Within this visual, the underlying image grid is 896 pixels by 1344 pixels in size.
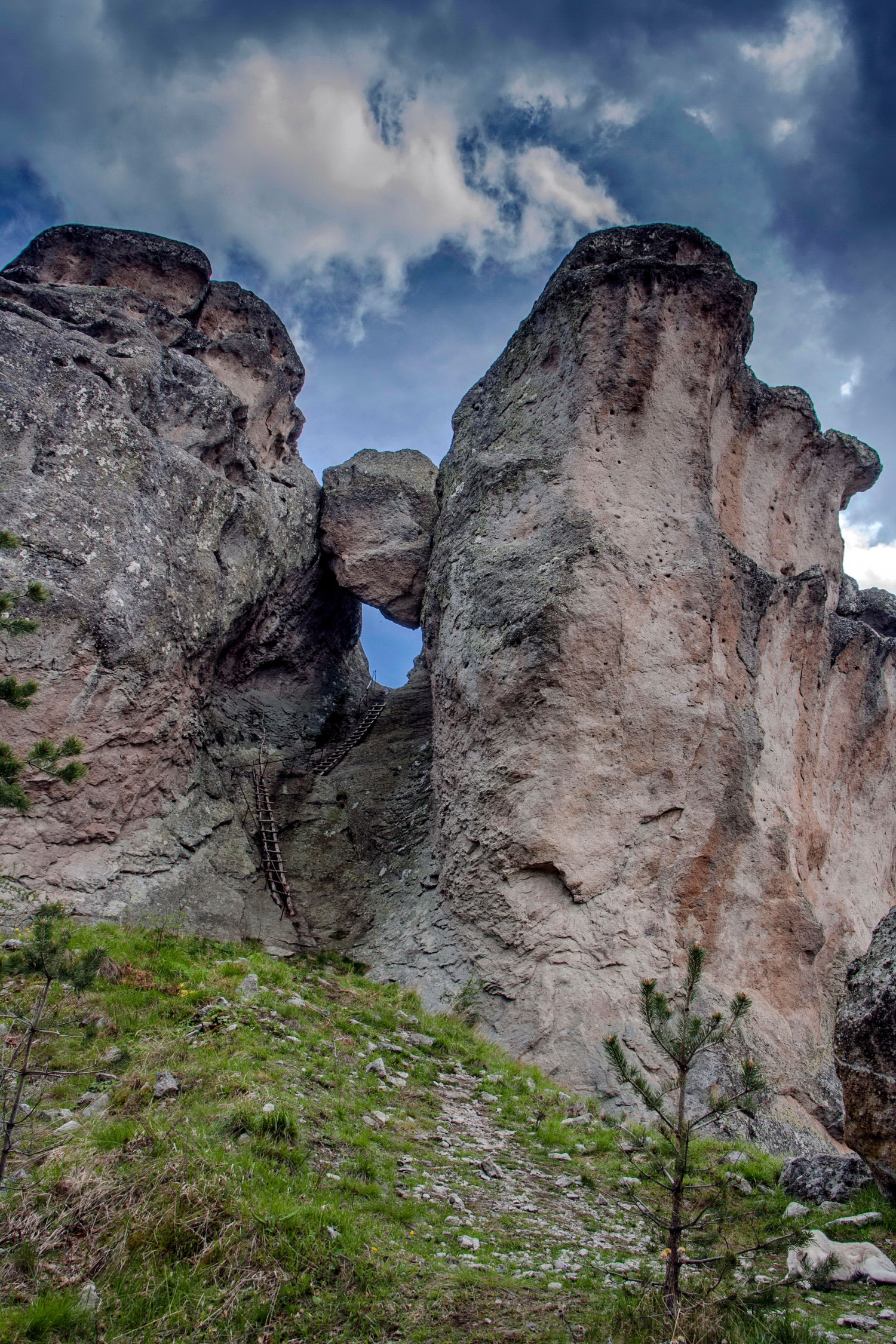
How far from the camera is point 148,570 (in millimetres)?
14953

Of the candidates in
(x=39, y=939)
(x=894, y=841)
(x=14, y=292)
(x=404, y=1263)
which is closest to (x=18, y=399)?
(x=14, y=292)

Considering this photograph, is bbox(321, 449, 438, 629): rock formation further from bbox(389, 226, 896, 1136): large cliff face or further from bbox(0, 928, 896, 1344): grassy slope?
bbox(0, 928, 896, 1344): grassy slope

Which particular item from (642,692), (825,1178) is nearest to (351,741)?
(642,692)

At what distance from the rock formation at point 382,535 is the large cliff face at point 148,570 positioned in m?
0.74

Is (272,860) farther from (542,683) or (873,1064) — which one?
(873,1064)

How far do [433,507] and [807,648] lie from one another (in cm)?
909

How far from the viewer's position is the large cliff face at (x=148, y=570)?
44.6 feet

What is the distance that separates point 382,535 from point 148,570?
6.51m

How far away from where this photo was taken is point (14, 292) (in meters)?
17.2

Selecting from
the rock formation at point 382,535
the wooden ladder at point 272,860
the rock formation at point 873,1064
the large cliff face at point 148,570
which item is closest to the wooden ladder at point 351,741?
the large cliff face at point 148,570

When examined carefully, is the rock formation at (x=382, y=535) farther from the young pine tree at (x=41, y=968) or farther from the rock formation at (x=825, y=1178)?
the rock formation at (x=825, y=1178)

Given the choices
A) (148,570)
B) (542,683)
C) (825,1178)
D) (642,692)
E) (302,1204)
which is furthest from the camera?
(148,570)

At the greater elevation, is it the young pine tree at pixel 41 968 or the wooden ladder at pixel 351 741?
the wooden ladder at pixel 351 741

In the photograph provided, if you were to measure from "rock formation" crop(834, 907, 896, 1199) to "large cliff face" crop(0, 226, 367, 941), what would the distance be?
10750mm
